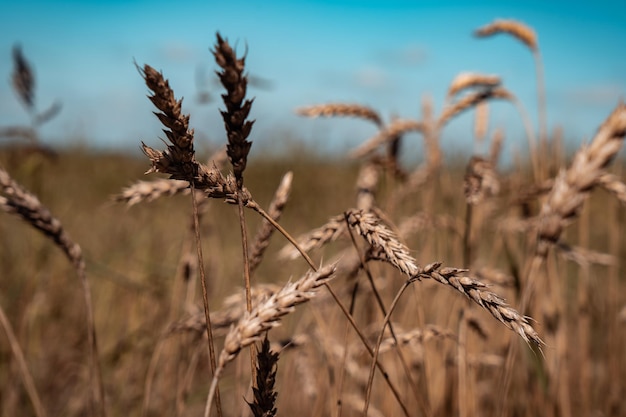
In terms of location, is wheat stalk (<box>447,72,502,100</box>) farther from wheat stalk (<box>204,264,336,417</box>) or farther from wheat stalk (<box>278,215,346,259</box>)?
wheat stalk (<box>204,264,336,417</box>)

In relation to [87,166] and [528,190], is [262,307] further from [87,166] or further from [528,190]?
[87,166]

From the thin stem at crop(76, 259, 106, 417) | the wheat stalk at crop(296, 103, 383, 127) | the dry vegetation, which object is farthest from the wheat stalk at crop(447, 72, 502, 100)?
the thin stem at crop(76, 259, 106, 417)

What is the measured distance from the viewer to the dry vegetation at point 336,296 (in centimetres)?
82

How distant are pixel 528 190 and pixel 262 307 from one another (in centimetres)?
125

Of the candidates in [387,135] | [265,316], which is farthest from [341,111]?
[265,316]

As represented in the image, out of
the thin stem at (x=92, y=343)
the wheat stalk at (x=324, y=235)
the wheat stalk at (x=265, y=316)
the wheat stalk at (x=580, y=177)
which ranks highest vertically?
the wheat stalk at (x=580, y=177)

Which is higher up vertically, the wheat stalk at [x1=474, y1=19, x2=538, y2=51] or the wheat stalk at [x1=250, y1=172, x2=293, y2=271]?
the wheat stalk at [x1=474, y1=19, x2=538, y2=51]

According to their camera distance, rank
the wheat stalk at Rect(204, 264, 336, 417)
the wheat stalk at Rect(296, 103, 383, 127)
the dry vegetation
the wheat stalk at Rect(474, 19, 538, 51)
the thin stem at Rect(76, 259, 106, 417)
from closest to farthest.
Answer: the wheat stalk at Rect(204, 264, 336, 417) → the dry vegetation → the thin stem at Rect(76, 259, 106, 417) → the wheat stalk at Rect(296, 103, 383, 127) → the wheat stalk at Rect(474, 19, 538, 51)

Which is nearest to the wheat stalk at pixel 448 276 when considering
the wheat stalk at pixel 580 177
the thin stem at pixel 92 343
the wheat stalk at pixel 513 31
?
the wheat stalk at pixel 580 177

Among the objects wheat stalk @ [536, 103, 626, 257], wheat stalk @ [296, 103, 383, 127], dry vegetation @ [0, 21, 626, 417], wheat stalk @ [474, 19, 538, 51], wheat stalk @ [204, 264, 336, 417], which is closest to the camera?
wheat stalk @ [204, 264, 336, 417]

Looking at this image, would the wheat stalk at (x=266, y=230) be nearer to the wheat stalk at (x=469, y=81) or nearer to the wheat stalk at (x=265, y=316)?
the wheat stalk at (x=265, y=316)

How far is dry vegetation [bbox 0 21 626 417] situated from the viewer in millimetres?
817

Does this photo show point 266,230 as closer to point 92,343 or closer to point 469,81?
point 92,343

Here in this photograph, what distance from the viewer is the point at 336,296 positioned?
924 millimetres
